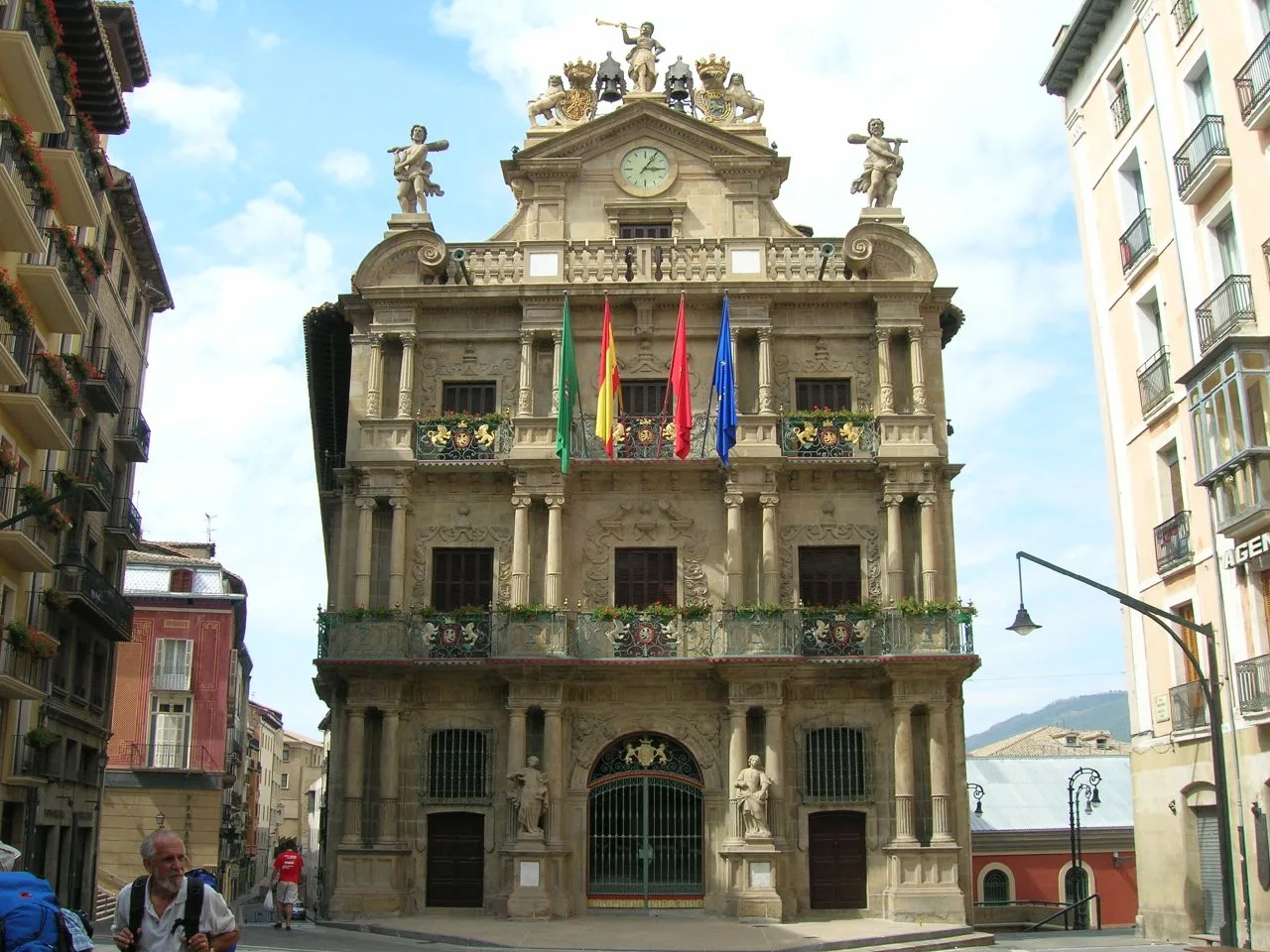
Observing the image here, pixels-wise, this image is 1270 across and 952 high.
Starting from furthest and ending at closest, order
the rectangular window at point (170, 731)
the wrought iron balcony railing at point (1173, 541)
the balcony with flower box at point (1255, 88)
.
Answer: the rectangular window at point (170, 731), the wrought iron balcony railing at point (1173, 541), the balcony with flower box at point (1255, 88)

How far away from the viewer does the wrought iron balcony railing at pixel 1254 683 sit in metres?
20.5

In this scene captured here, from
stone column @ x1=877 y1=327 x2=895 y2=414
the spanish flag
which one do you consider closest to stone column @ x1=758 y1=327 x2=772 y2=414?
stone column @ x1=877 y1=327 x2=895 y2=414

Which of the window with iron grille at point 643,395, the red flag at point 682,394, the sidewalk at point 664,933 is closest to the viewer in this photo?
the sidewalk at point 664,933

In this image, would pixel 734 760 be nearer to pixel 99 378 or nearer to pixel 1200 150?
pixel 1200 150

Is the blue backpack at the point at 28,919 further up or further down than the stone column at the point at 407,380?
further down

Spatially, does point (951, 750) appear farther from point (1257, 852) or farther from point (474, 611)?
point (474, 611)

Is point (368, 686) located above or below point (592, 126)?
below

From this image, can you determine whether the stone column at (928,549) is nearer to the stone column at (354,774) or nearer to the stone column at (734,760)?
the stone column at (734,760)

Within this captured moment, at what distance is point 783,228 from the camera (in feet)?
104

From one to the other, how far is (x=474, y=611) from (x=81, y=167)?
38.7 ft

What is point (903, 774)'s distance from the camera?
1086 inches

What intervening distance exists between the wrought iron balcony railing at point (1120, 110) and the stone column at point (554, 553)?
44.3 ft

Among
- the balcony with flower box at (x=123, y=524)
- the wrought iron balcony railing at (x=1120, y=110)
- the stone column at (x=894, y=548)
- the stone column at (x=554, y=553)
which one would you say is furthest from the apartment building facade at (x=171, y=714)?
the wrought iron balcony railing at (x=1120, y=110)

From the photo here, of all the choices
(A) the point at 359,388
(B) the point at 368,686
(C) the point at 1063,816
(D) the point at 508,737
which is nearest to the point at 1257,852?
(D) the point at 508,737
